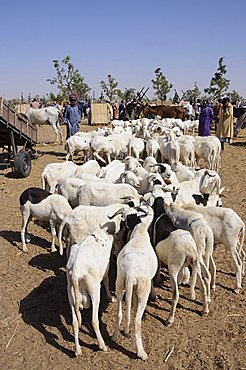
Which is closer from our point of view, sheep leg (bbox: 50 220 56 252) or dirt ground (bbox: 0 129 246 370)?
dirt ground (bbox: 0 129 246 370)

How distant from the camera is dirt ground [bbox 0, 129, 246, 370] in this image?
3812 millimetres

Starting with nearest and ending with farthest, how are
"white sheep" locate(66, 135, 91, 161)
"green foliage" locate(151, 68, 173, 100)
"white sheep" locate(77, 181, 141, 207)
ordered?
"white sheep" locate(77, 181, 141, 207) → "white sheep" locate(66, 135, 91, 161) → "green foliage" locate(151, 68, 173, 100)

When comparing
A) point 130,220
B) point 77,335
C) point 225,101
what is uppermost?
point 225,101

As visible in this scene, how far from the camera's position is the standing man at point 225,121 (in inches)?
550

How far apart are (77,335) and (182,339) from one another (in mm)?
1159

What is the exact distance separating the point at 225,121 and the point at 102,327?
11.5 m

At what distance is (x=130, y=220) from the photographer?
4930 millimetres

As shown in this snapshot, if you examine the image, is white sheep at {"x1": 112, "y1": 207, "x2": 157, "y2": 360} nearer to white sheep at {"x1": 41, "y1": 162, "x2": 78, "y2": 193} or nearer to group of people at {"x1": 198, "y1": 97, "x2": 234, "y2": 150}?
white sheep at {"x1": 41, "y1": 162, "x2": 78, "y2": 193}

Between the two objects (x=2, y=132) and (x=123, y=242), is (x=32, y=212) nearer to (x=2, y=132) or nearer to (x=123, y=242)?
(x=123, y=242)

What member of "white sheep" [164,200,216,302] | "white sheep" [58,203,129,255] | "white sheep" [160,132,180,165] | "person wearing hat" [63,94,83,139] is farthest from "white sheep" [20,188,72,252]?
"person wearing hat" [63,94,83,139]

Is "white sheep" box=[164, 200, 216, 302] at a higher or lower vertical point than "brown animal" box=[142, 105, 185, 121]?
lower

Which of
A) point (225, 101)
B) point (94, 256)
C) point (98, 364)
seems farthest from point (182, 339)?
point (225, 101)

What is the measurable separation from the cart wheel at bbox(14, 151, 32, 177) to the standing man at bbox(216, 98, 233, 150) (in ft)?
24.3

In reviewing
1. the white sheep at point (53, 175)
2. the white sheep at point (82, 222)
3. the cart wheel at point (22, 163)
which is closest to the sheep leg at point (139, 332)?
the white sheep at point (82, 222)
